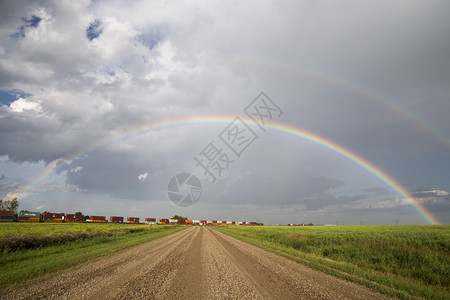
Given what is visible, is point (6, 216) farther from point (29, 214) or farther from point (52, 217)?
point (52, 217)

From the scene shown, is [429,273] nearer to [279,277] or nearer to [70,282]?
[279,277]

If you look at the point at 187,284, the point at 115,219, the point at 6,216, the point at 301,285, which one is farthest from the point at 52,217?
the point at 301,285

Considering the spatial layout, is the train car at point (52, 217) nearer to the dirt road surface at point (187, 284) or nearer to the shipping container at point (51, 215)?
the shipping container at point (51, 215)

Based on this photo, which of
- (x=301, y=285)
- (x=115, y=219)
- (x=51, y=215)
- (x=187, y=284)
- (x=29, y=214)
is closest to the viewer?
(x=187, y=284)

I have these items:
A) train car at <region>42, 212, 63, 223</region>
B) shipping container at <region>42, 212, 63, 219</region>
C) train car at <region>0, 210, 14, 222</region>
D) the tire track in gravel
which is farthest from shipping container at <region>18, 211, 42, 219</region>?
the tire track in gravel

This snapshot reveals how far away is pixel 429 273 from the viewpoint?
1165cm

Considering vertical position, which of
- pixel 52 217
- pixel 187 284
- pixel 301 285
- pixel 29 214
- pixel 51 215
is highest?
pixel 187 284

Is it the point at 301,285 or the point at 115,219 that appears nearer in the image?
the point at 301,285

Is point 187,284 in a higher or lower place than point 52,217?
higher

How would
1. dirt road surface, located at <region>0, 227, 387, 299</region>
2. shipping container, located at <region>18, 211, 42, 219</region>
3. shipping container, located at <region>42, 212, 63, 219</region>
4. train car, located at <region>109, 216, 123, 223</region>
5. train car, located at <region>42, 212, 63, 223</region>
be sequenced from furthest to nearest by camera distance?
train car, located at <region>109, 216, 123, 223</region> < shipping container, located at <region>42, 212, 63, 219</region> < train car, located at <region>42, 212, 63, 223</region> < shipping container, located at <region>18, 211, 42, 219</region> < dirt road surface, located at <region>0, 227, 387, 299</region>

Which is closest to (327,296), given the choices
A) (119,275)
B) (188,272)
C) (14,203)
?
(188,272)

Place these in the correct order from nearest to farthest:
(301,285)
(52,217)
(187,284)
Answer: (187,284) < (301,285) < (52,217)

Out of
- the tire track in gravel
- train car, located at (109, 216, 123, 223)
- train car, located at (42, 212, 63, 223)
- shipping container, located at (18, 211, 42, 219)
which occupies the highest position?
the tire track in gravel

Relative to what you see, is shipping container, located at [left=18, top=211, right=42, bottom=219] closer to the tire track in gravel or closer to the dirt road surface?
the dirt road surface
